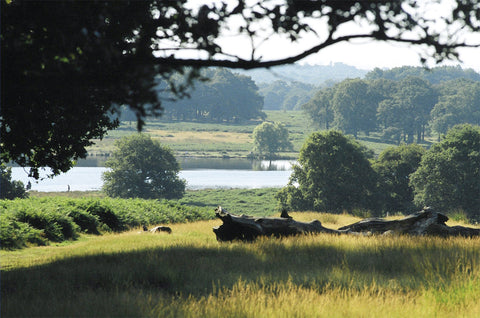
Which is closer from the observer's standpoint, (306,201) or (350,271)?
(350,271)

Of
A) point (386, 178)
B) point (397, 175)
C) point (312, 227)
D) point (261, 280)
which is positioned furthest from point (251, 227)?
point (397, 175)

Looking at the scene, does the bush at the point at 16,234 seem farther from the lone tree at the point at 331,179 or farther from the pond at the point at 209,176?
the pond at the point at 209,176

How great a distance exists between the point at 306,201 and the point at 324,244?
160 feet

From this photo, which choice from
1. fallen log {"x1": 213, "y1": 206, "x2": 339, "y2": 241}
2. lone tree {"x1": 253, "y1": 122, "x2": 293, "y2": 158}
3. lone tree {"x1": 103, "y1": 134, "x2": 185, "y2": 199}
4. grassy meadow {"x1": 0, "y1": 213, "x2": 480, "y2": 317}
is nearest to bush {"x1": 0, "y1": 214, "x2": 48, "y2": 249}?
grassy meadow {"x1": 0, "y1": 213, "x2": 480, "y2": 317}

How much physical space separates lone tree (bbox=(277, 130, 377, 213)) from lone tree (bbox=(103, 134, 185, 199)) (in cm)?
2081

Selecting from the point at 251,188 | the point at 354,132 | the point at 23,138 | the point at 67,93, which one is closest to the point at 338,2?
the point at 67,93

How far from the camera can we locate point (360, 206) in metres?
59.7

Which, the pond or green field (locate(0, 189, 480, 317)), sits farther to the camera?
the pond

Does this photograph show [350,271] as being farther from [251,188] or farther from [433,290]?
[251,188]

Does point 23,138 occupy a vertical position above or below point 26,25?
below

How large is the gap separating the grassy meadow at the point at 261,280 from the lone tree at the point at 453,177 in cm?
4657

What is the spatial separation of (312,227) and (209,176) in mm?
97228

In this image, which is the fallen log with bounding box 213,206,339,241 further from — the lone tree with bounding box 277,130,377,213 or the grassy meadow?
the lone tree with bounding box 277,130,377,213

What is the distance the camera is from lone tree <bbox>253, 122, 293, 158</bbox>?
160625mm
